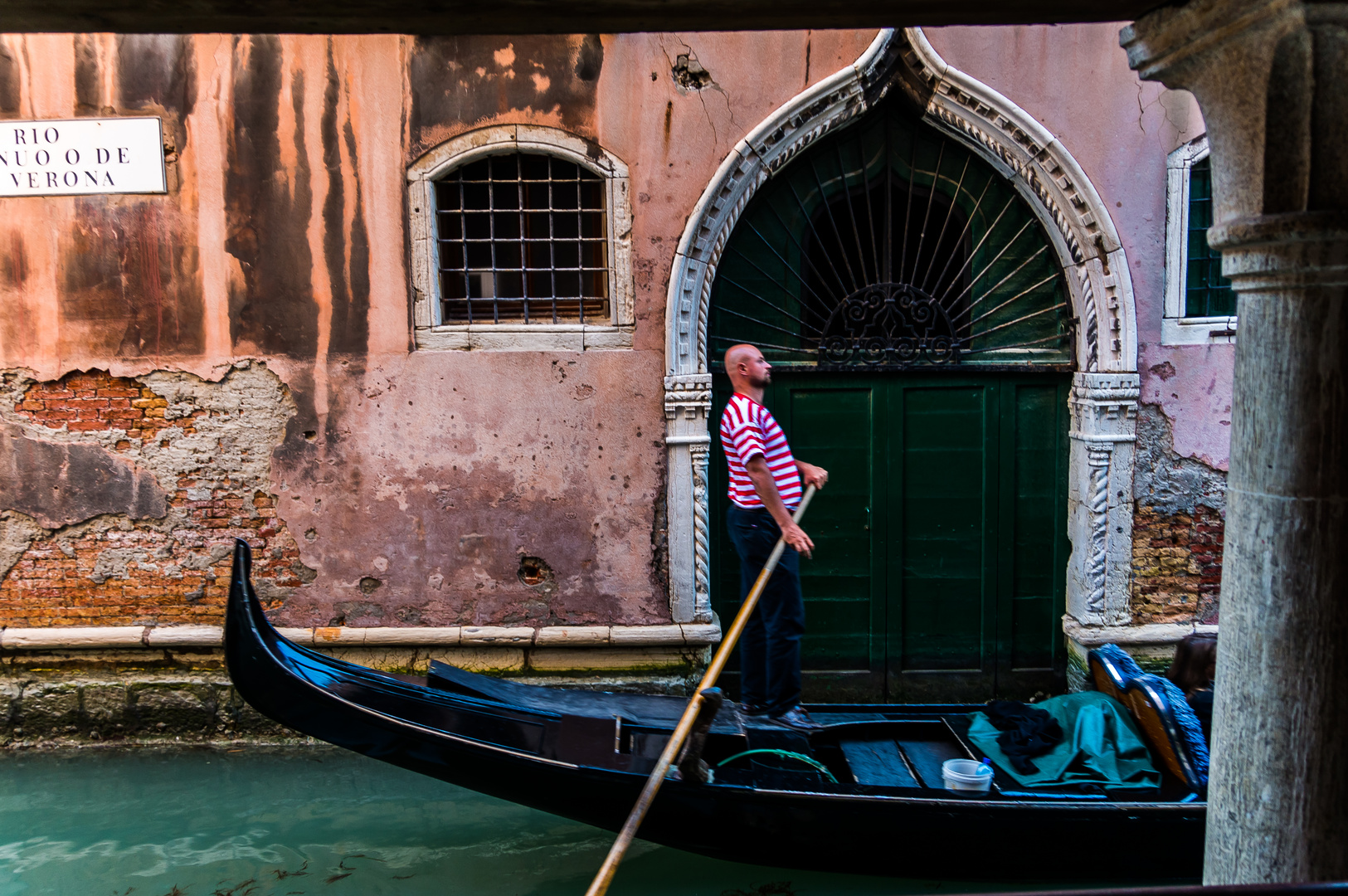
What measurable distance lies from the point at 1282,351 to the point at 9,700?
5.22m

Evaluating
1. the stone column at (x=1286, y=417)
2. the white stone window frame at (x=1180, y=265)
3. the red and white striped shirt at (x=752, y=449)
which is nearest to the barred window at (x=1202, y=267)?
the white stone window frame at (x=1180, y=265)

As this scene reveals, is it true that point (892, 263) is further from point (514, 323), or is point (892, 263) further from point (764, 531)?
point (514, 323)

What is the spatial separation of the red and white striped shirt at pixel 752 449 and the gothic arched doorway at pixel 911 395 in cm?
93

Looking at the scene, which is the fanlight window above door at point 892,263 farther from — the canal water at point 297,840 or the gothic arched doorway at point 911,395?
the canal water at point 297,840

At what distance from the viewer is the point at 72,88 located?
13.8ft

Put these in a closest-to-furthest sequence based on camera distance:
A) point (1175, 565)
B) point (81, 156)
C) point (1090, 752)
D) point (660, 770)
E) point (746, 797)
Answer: point (660, 770)
point (746, 797)
point (1090, 752)
point (81, 156)
point (1175, 565)

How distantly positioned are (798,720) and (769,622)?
0.38 metres

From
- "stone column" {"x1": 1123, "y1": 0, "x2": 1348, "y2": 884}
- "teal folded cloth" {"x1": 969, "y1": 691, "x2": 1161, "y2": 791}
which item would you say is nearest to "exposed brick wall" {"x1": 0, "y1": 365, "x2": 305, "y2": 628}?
"teal folded cloth" {"x1": 969, "y1": 691, "x2": 1161, "y2": 791}

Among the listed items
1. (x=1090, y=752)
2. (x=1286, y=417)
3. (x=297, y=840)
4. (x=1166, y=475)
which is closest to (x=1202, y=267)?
(x=1166, y=475)

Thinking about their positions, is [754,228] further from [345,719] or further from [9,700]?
[9,700]

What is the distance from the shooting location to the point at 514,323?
4.45 m

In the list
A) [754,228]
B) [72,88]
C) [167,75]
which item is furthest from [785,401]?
[72,88]

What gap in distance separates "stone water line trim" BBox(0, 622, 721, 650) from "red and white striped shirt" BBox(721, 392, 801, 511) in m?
1.06

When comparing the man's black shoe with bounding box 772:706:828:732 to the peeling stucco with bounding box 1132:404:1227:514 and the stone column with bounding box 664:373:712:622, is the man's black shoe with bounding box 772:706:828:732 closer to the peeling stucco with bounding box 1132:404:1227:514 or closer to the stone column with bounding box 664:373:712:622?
the stone column with bounding box 664:373:712:622
